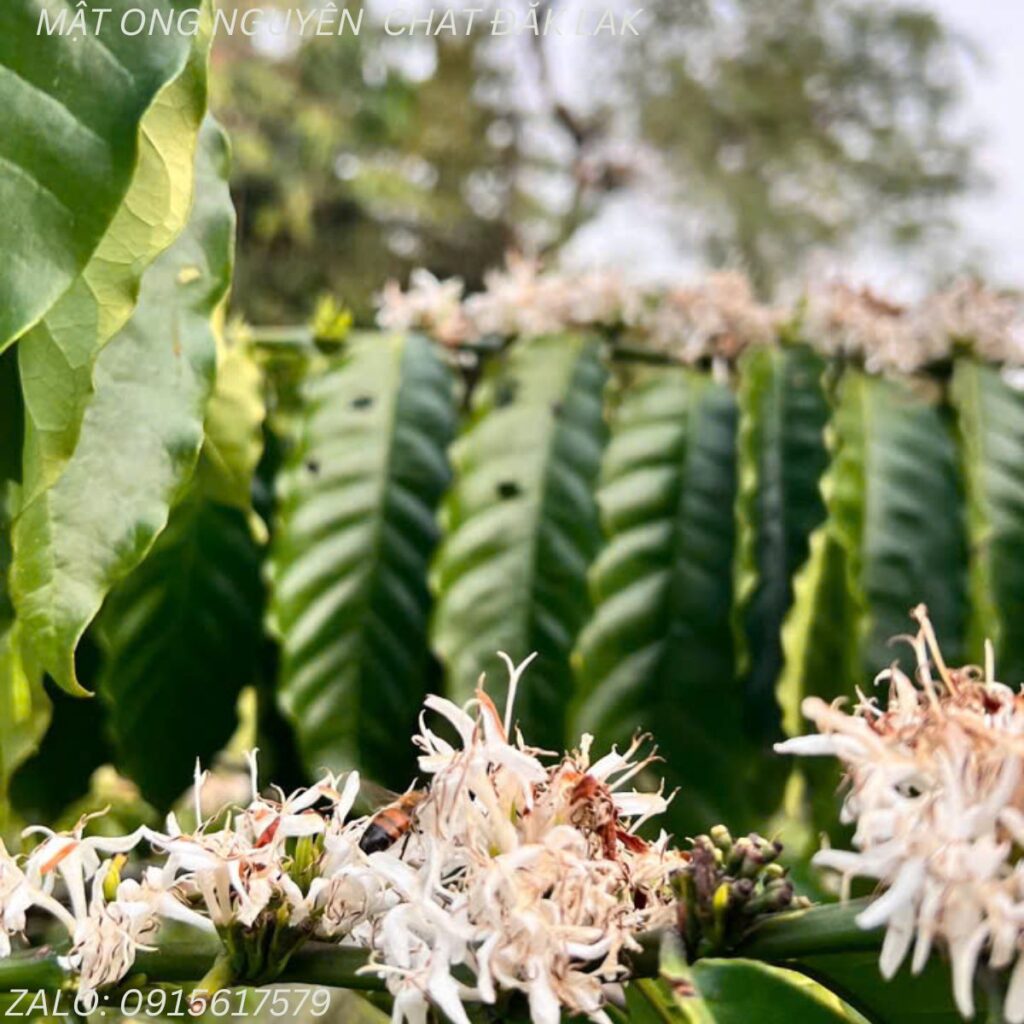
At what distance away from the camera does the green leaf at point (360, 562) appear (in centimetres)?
72

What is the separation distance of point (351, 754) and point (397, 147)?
19.5 ft

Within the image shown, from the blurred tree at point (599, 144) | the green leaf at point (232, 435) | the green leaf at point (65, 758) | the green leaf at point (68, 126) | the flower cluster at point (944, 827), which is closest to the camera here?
the flower cluster at point (944, 827)

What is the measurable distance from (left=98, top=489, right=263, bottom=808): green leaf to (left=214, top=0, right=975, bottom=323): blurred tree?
4999 millimetres

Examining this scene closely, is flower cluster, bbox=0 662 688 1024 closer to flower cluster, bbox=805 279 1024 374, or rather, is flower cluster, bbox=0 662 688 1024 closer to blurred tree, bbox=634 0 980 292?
flower cluster, bbox=805 279 1024 374

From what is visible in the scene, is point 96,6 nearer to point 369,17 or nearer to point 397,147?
point 369,17

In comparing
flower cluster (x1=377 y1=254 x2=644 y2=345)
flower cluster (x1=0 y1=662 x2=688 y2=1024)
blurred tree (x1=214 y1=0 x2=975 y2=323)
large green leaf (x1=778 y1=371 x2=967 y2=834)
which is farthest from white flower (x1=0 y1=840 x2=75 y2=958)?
blurred tree (x1=214 y1=0 x2=975 y2=323)

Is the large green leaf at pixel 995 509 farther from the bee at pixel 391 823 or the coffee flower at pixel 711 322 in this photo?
A: the bee at pixel 391 823

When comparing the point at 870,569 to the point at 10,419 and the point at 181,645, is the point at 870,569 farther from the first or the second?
the point at 10,419

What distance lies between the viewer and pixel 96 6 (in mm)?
325

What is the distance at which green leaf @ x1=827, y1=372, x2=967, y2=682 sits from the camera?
2.40 feet

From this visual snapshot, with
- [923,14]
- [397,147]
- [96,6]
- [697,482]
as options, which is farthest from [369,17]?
[96,6]

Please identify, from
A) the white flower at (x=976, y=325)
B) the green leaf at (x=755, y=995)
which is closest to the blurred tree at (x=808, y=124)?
the white flower at (x=976, y=325)

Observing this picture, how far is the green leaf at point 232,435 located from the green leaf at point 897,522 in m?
0.31

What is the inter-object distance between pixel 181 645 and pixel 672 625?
10.4 inches
